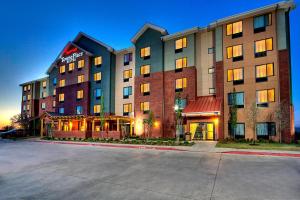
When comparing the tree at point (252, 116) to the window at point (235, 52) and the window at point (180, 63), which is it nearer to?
the window at point (235, 52)

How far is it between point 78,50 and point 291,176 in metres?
39.8

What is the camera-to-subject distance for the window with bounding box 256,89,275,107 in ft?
75.6

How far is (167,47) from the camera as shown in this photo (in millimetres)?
31203

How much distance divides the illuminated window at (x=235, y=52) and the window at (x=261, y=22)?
8.79 ft

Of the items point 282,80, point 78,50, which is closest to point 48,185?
point 282,80

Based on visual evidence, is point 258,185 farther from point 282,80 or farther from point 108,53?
point 108,53

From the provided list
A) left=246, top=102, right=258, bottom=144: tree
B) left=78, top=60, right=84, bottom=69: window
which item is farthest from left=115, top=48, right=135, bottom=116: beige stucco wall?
left=246, top=102, right=258, bottom=144: tree

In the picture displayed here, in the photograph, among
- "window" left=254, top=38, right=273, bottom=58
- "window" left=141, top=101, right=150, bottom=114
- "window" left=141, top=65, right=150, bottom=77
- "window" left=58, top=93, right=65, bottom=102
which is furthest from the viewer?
"window" left=58, top=93, right=65, bottom=102

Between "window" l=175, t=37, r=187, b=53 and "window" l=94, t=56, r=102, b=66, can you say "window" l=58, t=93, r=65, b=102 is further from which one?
"window" l=175, t=37, r=187, b=53

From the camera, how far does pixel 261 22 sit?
957 inches

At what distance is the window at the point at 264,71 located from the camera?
918 inches

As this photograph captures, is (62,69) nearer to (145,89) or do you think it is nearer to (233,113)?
(145,89)

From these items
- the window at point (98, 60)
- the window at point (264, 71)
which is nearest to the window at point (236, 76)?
the window at point (264, 71)

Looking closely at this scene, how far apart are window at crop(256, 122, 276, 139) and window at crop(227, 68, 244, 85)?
5.64m
